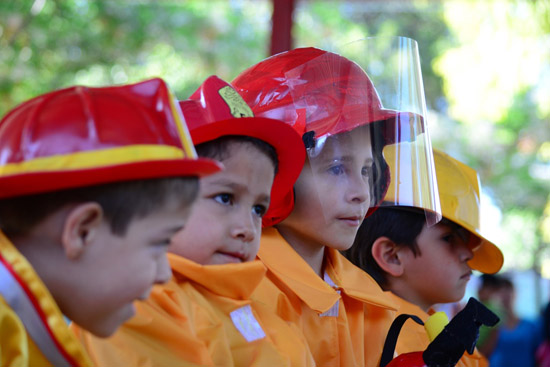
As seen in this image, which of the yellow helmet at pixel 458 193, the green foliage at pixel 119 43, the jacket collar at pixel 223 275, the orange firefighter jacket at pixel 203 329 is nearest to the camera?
the orange firefighter jacket at pixel 203 329

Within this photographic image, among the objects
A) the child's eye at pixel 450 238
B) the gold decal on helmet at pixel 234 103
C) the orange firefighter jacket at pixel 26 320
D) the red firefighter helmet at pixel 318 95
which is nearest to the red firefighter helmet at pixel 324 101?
the red firefighter helmet at pixel 318 95

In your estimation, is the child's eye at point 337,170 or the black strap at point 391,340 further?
the black strap at point 391,340

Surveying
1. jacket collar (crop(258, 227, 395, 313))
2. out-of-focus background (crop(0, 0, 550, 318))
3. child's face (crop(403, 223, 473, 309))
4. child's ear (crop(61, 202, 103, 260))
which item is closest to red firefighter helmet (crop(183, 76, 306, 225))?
jacket collar (crop(258, 227, 395, 313))

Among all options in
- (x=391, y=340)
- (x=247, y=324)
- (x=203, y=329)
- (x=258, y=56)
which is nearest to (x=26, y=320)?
(x=203, y=329)

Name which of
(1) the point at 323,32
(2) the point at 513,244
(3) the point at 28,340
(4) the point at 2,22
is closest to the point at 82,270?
(3) the point at 28,340

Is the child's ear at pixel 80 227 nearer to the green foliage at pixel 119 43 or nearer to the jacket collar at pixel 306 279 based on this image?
the jacket collar at pixel 306 279

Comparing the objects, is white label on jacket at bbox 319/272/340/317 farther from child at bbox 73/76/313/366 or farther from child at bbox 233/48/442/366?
child at bbox 73/76/313/366

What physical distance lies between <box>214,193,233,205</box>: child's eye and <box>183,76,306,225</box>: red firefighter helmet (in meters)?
0.11

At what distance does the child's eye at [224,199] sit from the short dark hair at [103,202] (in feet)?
1.33

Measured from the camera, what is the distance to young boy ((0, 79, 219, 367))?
0.91 metres

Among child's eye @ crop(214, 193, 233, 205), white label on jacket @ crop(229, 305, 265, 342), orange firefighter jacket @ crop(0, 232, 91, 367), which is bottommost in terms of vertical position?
white label on jacket @ crop(229, 305, 265, 342)

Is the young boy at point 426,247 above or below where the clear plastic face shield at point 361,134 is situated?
below

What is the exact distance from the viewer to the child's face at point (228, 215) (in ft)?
4.50

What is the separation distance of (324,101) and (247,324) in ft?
1.95
